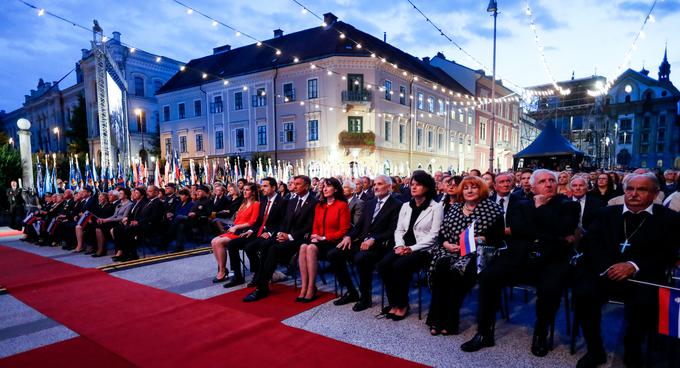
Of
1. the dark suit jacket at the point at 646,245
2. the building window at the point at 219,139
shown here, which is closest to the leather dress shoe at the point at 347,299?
the dark suit jacket at the point at 646,245

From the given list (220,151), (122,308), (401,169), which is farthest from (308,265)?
(220,151)

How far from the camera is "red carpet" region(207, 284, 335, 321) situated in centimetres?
401

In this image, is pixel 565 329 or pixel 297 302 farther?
pixel 297 302

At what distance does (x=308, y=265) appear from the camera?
442 centimetres

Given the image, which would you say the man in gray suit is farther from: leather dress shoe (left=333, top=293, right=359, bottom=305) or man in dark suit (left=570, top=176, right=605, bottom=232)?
man in dark suit (left=570, top=176, right=605, bottom=232)

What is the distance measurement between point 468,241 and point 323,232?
198cm

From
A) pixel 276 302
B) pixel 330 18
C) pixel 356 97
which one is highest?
pixel 330 18

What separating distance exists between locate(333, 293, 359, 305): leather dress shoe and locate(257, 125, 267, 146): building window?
75.2ft

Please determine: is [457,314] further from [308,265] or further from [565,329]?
[308,265]

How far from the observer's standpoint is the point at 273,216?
5.36m

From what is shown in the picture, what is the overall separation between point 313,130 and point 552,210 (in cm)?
2165

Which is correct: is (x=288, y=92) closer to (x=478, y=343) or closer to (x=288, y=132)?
(x=288, y=132)

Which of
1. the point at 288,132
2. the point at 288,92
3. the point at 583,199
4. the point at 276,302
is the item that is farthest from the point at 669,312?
the point at 288,92

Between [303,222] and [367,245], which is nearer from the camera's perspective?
[367,245]
